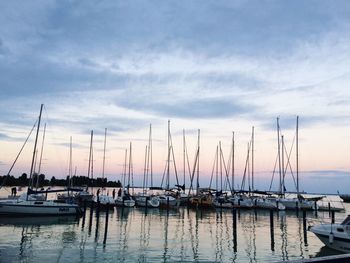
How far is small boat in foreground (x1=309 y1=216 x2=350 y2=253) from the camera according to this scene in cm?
2405

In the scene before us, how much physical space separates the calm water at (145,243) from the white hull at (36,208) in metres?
2.74

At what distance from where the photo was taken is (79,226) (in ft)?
121

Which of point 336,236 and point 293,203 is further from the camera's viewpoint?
point 293,203

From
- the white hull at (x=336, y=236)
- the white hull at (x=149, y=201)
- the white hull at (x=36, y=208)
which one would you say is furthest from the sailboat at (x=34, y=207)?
the white hull at (x=336, y=236)

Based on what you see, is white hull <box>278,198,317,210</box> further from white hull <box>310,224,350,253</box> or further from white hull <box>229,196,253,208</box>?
white hull <box>310,224,350,253</box>

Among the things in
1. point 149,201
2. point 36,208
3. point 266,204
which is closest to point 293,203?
point 266,204

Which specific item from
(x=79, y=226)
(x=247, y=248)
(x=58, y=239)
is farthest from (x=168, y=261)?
(x=79, y=226)

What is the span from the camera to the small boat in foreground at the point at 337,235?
78.9ft

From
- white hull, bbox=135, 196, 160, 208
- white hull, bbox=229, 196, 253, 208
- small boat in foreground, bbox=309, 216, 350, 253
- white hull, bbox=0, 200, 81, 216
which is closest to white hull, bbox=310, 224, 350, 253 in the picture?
small boat in foreground, bbox=309, 216, 350, 253

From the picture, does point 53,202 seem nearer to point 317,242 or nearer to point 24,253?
point 24,253

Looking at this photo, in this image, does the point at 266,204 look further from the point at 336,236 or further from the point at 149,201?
the point at 336,236

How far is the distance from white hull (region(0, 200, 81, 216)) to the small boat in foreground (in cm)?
2986

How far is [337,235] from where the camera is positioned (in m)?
24.6

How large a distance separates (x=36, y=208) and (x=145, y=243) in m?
20.4
